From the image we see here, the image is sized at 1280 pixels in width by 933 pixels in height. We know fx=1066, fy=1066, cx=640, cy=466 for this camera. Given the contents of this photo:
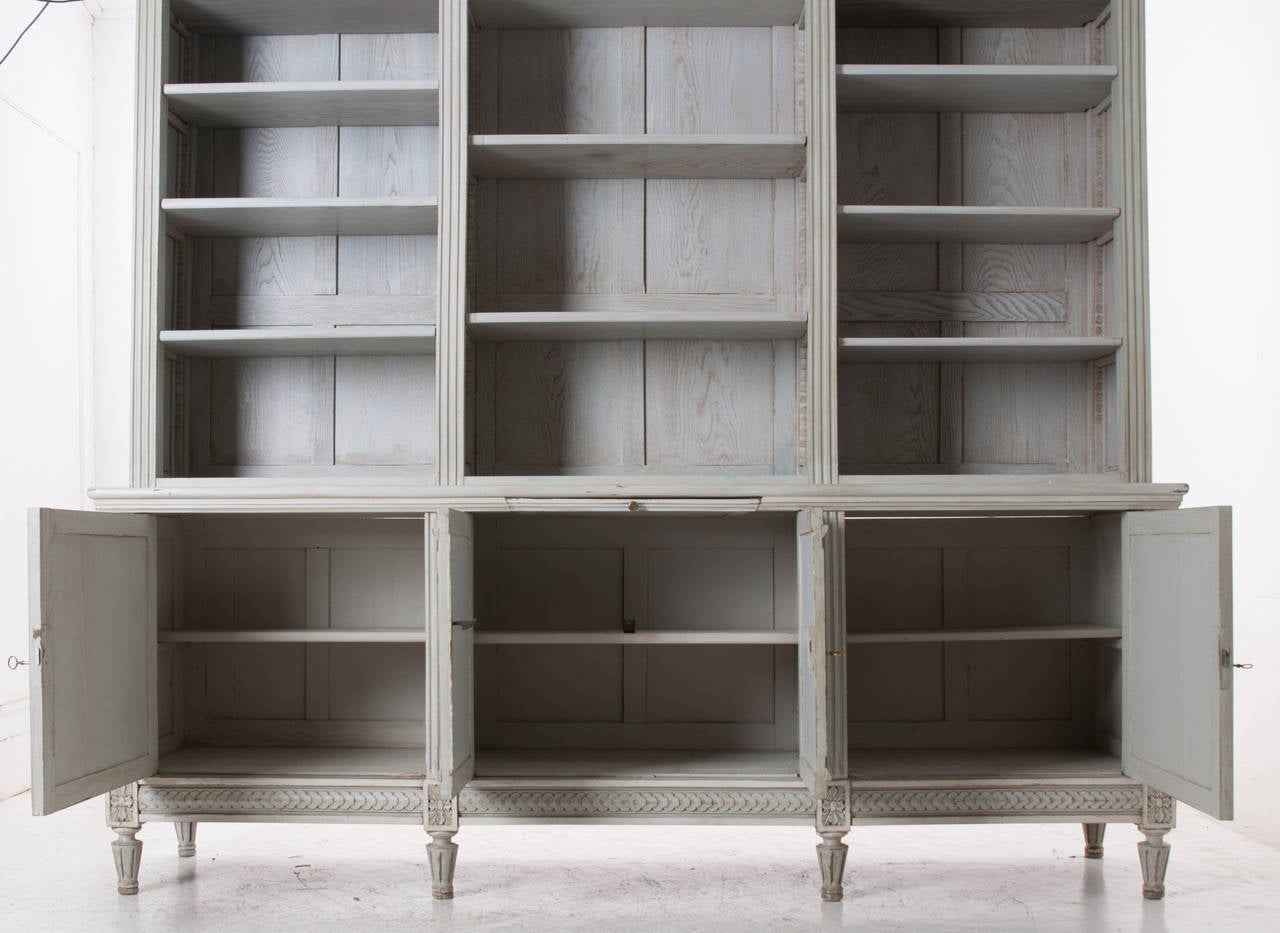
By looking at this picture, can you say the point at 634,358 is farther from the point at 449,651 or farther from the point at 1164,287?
the point at 1164,287

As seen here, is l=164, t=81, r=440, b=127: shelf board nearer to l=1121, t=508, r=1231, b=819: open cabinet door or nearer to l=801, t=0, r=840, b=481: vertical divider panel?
l=801, t=0, r=840, b=481: vertical divider panel

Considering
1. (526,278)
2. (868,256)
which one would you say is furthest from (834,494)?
(526,278)

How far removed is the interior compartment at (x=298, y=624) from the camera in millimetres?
3750

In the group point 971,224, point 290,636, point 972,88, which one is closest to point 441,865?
point 290,636

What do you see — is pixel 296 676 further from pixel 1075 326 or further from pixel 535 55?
pixel 1075 326

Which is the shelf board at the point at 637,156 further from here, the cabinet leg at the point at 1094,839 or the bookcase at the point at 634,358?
the cabinet leg at the point at 1094,839

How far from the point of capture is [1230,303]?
4094mm

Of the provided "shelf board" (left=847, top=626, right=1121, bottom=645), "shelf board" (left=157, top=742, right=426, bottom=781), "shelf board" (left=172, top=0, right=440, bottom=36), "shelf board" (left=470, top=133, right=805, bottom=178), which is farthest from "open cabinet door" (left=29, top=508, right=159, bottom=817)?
"shelf board" (left=847, top=626, right=1121, bottom=645)

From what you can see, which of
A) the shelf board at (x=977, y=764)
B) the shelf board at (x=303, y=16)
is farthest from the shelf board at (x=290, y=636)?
the shelf board at (x=303, y=16)

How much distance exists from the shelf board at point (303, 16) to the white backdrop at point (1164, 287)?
4.04 feet

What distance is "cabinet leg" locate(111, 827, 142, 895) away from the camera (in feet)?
10.6

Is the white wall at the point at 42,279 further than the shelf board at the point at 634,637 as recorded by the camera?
Yes

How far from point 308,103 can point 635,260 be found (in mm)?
1203

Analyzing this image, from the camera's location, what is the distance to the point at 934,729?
12.3 feet
